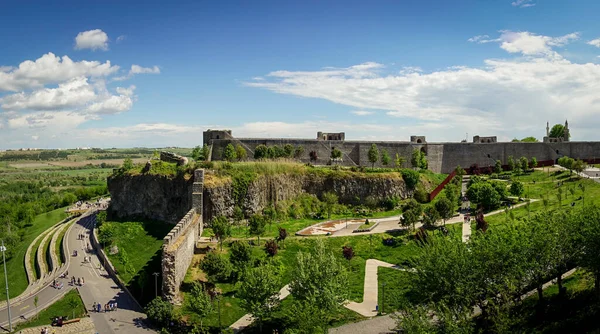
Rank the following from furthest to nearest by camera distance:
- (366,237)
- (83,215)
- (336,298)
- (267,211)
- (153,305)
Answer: (83,215) < (267,211) < (366,237) < (153,305) < (336,298)

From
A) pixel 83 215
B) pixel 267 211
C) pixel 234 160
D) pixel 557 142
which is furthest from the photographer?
pixel 557 142

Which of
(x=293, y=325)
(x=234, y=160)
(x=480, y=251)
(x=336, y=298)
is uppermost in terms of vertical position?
(x=234, y=160)

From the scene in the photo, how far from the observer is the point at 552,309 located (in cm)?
2186

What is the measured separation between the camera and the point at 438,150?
200 feet

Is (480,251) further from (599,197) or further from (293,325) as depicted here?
(599,197)

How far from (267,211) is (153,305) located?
59.9 ft

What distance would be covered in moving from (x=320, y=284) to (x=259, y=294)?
143 inches

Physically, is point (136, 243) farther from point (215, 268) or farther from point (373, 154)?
point (373, 154)

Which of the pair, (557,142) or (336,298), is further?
(557,142)

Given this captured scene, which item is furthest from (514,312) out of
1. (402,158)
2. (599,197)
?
(402,158)

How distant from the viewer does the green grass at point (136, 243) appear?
1357 inches

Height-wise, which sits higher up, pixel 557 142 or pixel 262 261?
pixel 557 142

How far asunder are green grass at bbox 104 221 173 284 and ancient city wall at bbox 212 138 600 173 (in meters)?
15.3

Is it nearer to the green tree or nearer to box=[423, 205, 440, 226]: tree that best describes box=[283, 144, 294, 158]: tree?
box=[423, 205, 440, 226]: tree
